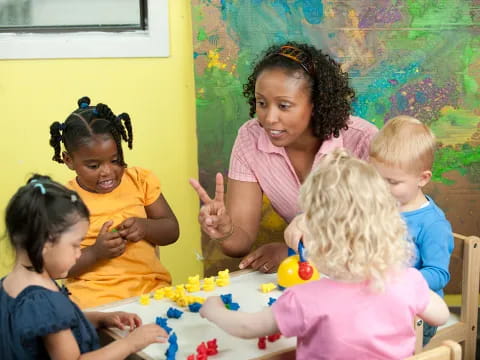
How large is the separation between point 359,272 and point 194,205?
1.64 metres

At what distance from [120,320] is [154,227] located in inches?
22.9

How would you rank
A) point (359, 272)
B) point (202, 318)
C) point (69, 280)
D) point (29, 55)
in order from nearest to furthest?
point (359, 272)
point (202, 318)
point (69, 280)
point (29, 55)

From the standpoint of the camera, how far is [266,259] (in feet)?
6.64

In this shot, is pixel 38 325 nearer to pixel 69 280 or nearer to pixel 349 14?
pixel 69 280

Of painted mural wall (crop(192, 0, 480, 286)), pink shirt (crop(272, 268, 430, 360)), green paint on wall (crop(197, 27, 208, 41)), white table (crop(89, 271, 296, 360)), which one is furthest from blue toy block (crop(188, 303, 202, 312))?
green paint on wall (crop(197, 27, 208, 41))

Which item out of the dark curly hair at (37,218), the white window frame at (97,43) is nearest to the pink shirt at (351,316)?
the dark curly hair at (37,218)

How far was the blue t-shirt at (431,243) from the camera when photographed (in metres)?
1.78

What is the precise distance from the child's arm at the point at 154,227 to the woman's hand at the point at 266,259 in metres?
0.33

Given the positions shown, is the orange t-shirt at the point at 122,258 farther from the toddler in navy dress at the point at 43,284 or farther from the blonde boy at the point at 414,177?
the blonde boy at the point at 414,177

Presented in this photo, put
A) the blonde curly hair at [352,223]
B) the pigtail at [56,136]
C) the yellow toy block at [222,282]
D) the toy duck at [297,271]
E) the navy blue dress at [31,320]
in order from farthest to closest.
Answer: the pigtail at [56,136], the yellow toy block at [222,282], the toy duck at [297,271], the navy blue dress at [31,320], the blonde curly hair at [352,223]

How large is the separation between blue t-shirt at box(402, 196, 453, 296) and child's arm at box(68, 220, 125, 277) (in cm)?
84

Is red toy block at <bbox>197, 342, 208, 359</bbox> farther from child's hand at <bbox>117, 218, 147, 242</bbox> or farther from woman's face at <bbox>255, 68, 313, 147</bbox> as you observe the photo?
woman's face at <bbox>255, 68, 313, 147</bbox>

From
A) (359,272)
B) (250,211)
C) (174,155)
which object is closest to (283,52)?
(250,211)

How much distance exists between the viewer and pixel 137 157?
9.25 feet
